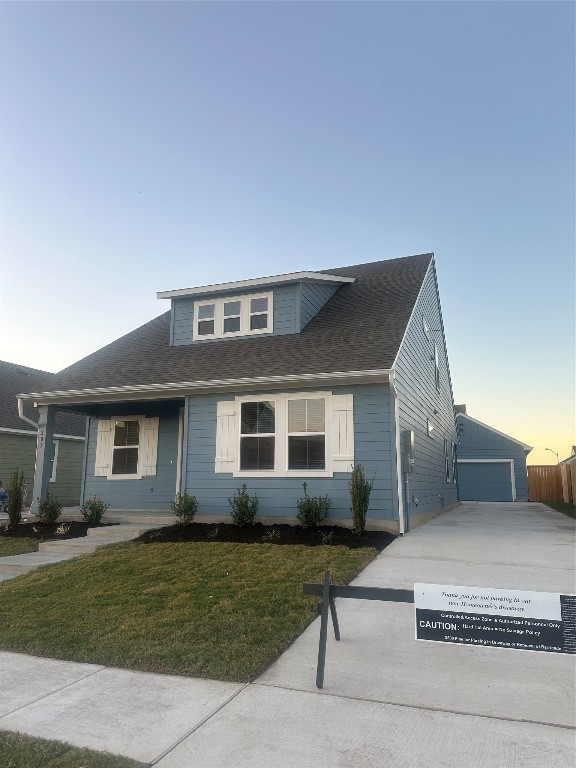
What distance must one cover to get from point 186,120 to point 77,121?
2616 millimetres

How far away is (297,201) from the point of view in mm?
15320

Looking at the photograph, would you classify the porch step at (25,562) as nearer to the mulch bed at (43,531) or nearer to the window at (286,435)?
the mulch bed at (43,531)

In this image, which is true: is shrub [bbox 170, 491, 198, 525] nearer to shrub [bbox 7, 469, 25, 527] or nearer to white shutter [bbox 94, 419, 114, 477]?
white shutter [bbox 94, 419, 114, 477]

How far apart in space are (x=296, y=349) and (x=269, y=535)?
409cm

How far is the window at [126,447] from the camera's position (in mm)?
12914

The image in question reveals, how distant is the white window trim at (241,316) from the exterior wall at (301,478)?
2.21 m

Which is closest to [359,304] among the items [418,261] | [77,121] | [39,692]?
[418,261]

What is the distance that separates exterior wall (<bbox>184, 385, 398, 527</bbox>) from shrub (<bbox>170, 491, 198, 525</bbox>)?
0.37m

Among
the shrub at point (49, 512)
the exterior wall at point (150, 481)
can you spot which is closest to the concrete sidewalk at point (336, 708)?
the shrub at point (49, 512)

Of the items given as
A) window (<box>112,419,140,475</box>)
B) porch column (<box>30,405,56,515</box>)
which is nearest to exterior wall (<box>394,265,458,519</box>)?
window (<box>112,419,140,475</box>)

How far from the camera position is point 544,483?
2402cm

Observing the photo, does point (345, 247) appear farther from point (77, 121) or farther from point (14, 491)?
point (14, 491)

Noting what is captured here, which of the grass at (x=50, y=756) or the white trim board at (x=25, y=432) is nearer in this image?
the grass at (x=50, y=756)

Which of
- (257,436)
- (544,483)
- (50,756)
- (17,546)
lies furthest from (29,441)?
(544,483)
